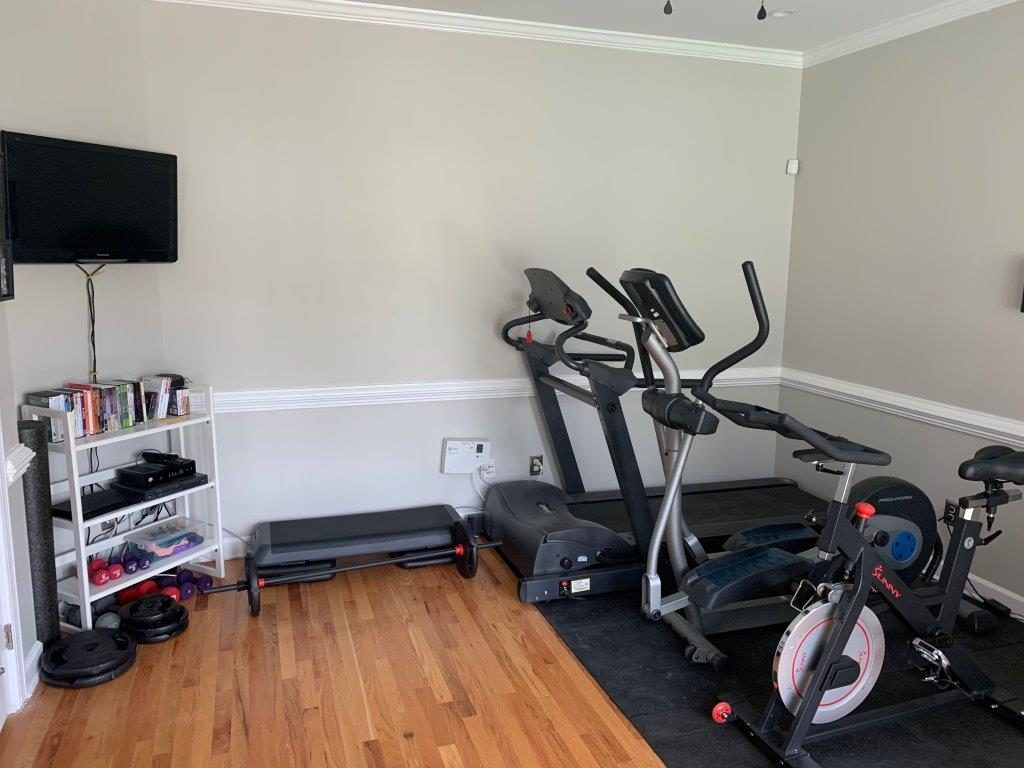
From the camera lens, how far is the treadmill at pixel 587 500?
311cm

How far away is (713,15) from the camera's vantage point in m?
3.49

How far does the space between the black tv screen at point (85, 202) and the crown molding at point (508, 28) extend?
0.81 meters

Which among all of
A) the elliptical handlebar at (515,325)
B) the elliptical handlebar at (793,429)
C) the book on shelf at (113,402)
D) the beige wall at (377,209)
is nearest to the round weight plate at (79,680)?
the book on shelf at (113,402)

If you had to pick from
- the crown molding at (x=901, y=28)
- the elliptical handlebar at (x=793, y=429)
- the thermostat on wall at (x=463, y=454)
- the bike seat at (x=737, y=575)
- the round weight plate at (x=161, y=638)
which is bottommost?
the round weight plate at (x=161, y=638)

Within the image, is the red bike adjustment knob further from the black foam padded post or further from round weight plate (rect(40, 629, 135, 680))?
the black foam padded post

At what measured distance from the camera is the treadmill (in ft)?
10.2

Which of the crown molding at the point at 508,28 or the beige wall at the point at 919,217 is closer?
the beige wall at the point at 919,217

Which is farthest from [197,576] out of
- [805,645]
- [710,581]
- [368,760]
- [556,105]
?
[556,105]

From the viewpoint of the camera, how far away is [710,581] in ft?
9.41

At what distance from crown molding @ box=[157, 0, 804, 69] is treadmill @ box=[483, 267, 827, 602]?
1275 millimetres

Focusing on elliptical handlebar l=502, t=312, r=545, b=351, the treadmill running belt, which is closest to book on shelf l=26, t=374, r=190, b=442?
elliptical handlebar l=502, t=312, r=545, b=351

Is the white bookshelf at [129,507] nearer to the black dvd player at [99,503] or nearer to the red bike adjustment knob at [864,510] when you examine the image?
the black dvd player at [99,503]

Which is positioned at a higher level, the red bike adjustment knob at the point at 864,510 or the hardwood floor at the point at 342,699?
the red bike adjustment knob at the point at 864,510

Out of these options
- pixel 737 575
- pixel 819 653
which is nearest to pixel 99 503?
pixel 737 575
